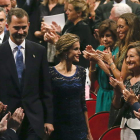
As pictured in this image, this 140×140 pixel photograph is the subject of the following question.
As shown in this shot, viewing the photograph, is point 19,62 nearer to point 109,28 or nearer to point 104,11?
point 109,28

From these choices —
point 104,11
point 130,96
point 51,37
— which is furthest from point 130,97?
point 104,11

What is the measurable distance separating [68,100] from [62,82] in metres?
0.20

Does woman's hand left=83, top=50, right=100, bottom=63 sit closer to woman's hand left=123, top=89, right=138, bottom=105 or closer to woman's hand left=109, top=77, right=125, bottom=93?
woman's hand left=109, top=77, right=125, bottom=93

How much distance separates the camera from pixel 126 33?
542cm

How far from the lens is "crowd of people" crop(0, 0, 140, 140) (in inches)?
161

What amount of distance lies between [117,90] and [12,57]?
3.88 feet

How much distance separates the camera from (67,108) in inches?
181

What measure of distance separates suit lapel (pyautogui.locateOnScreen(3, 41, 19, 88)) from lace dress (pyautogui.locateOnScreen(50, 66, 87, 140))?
23.7 inches

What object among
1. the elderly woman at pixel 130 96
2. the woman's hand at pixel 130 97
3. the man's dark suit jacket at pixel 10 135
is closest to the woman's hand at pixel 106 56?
the elderly woman at pixel 130 96

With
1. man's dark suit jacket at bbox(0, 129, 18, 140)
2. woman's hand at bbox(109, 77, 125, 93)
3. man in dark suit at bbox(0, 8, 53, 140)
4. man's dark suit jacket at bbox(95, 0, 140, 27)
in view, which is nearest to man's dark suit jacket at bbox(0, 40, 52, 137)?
man in dark suit at bbox(0, 8, 53, 140)

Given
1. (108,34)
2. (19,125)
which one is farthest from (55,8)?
(19,125)

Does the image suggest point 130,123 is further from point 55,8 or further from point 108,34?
point 55,8

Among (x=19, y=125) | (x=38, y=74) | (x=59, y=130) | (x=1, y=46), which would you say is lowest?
(x=59, y=130)

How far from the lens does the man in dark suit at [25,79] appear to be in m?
4.07
